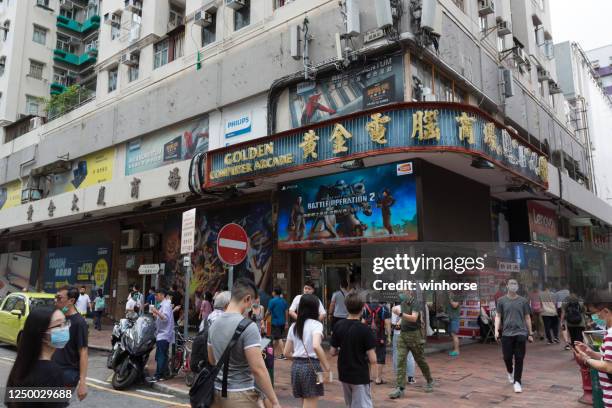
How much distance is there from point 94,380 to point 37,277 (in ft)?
65.3

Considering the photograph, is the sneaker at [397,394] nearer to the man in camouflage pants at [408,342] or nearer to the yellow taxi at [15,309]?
the man in camouflage pants at [408,342]

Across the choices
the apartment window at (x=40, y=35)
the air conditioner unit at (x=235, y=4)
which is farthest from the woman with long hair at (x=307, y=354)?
the apartment window at (x=40, y=35)

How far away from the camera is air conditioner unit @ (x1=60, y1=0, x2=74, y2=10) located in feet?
114

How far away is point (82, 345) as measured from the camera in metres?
4.41

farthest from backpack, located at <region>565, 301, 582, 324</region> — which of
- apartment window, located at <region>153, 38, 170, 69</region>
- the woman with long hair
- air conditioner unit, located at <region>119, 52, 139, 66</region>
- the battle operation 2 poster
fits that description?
air conditioner unit, located at <region>119, 52, 139, 66</region>

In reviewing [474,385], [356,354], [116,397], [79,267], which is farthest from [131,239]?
[356,354]

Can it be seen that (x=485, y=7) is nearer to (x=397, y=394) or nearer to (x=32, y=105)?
(x=397, y=394)

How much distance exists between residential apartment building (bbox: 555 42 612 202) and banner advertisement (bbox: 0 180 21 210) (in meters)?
30.3

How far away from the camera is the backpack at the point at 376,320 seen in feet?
31.1

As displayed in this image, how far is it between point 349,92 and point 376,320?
6194mm

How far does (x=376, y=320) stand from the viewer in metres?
10.1

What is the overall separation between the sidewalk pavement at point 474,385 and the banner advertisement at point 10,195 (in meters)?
20.6

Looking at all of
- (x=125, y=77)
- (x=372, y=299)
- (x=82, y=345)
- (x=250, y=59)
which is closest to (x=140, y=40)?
(x=125, y=77)

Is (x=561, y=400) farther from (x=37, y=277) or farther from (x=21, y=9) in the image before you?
(x=21, y=9)
